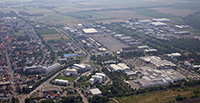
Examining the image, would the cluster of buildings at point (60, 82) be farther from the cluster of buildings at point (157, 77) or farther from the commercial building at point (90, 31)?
the commercial building at point (90, 31)

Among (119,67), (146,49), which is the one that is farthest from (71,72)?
(146,49)

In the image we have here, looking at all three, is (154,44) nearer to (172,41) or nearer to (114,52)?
(172,41)

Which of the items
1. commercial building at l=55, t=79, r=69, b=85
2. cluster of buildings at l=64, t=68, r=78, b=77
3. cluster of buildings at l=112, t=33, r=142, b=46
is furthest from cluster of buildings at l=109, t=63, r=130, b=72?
cluster of buildings at l=112, t=33, r=142, b=46

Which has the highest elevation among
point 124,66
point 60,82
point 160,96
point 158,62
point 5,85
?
point 158,62

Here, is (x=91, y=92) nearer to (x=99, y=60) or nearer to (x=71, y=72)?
(x=71, y=72)

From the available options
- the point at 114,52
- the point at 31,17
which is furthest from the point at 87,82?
the point at 31,17

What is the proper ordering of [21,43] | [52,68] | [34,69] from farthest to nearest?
[21,43]
[52,68]
[34,69]
